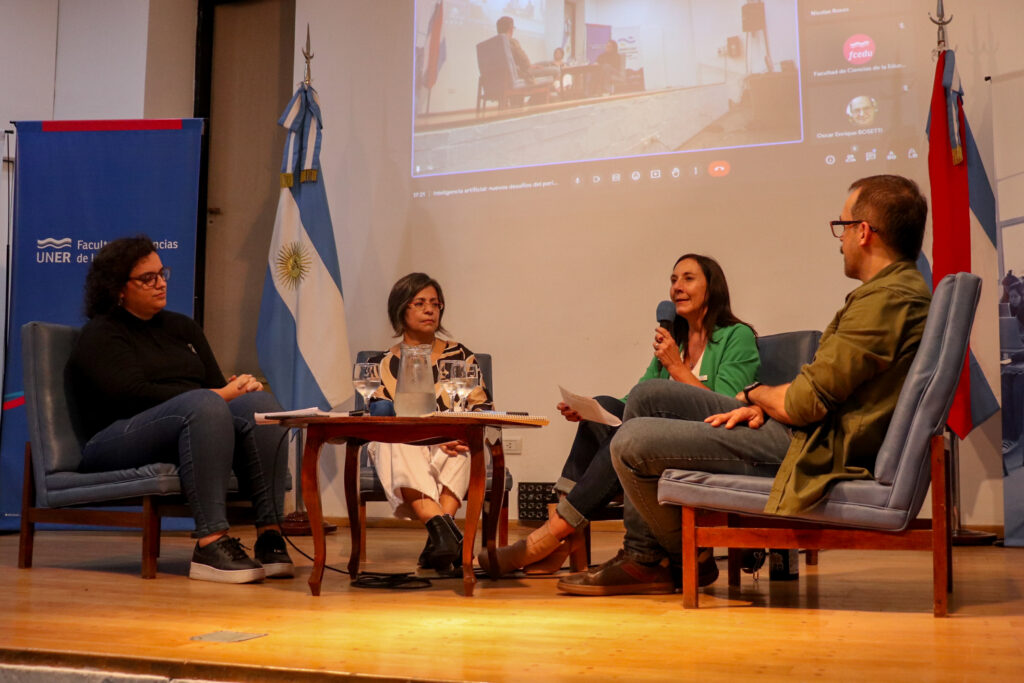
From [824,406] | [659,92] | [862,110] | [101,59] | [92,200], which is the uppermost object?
→ [101,59]

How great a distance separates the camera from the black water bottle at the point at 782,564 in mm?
2898

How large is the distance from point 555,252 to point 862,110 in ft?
5.07

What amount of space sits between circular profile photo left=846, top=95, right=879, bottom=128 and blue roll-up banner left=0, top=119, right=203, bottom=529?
3.04 metres

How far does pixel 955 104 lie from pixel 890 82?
394 millimetres

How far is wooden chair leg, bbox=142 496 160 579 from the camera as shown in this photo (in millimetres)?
2918

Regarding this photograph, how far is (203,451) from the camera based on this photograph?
2850mm

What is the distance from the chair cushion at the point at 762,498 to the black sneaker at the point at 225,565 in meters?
1.24

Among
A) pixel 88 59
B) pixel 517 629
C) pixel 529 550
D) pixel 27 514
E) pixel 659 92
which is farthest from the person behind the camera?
pixel 88 59

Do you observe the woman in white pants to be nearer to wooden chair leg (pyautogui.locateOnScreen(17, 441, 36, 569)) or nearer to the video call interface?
wooden chair leg (pyautogui.locateOnScreen(17, 441, 36, 569))

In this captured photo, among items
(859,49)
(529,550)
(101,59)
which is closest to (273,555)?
(529,550)

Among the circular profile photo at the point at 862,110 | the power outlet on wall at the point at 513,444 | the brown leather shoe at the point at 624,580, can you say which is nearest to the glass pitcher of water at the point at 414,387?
the brown leather shoe at the point at 624,580

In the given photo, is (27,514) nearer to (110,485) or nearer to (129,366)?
(110,485)

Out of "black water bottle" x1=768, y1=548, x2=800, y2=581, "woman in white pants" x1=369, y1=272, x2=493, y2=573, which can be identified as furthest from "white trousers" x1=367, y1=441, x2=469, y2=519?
"black water bottle" x1=768, y1=548, x2=800, y2=581

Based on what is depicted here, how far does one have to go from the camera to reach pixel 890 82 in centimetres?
425
